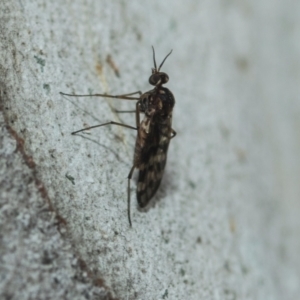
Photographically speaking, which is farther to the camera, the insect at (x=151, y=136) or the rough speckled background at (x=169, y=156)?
the insect at (x=151, y=136)

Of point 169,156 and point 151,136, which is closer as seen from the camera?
point 151,136

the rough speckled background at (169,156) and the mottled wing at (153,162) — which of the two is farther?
the mottled wing at (153,162)

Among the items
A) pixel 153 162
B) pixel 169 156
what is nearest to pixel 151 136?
pixel 153 162

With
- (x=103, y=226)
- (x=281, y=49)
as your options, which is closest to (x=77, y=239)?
(x=103, y=226)

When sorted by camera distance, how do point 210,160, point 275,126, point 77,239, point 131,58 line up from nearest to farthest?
point 77,239 → point 131,58 → point 210,160 → point 275,126

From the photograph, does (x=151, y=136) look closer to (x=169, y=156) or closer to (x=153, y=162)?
(x=153, y=162)

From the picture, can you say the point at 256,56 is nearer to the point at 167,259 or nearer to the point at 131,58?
the point at 131,58
